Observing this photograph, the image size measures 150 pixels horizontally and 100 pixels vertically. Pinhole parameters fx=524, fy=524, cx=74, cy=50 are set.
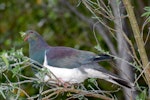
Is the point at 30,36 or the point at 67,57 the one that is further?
the point at 30,36

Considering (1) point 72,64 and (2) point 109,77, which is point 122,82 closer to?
(2) point 109,77

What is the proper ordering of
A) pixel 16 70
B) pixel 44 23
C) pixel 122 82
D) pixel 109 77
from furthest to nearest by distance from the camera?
pixel 44 23
pixel 109 77
pixel 122 82
pixel 16 70

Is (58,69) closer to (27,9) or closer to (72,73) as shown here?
(72,73)

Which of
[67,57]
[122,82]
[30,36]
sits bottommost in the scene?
[122,82]

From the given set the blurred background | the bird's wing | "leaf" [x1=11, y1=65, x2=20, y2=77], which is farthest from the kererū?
the blurred background

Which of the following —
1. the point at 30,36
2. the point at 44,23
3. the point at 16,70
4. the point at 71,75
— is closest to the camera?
the point at 16,70

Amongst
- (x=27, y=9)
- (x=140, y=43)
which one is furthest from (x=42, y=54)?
(x=27, y=9)

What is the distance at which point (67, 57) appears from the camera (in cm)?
308

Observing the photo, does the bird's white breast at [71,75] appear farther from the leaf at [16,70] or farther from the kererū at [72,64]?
the leaf at [16,70]

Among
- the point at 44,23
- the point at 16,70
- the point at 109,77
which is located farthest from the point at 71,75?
the point at 44,23

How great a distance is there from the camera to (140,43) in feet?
8.00

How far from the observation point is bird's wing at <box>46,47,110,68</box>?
2.96 meters

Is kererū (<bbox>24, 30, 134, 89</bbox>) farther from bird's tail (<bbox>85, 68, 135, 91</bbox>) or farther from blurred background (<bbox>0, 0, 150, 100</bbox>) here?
blurred background (<bbox>0, 0, 150, 100</bbox>)

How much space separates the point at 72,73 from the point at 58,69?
96 mm
